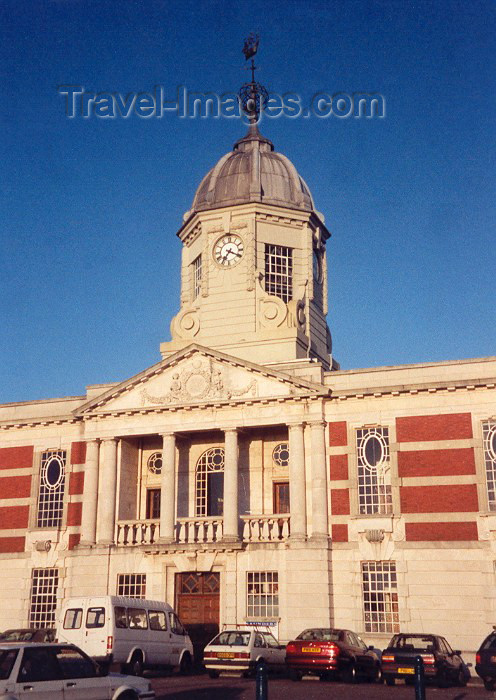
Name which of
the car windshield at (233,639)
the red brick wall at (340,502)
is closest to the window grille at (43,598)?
the red brick wall at (340,502)

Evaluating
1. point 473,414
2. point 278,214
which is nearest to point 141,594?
point 473,414

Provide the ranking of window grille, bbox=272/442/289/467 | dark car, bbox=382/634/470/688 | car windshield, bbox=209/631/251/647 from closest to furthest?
dark car, bbox=382/634/470/688 < car windshield, bbox=209/631/251/647 < window grille, bbox=272/442/289/467

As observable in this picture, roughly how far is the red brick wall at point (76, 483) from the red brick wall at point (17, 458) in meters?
2.29

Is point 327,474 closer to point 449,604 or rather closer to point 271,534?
point 271,534

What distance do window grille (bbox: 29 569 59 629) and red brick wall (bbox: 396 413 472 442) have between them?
15893mm

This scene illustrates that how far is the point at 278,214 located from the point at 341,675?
2316 centimetres

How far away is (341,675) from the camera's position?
23562 millimetres

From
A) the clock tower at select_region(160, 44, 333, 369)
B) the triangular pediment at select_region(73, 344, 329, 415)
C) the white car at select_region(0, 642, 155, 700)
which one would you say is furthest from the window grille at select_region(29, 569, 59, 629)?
the white car at select_region(0, 642, 155, 700)

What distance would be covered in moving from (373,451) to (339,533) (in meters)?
3.43

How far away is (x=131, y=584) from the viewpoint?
1291 inches

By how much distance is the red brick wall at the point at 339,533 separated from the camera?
101ft

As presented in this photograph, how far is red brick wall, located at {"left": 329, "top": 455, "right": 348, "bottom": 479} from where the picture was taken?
31531 millimetres

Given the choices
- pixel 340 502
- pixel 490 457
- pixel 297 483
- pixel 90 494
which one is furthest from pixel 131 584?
pixel 490 457

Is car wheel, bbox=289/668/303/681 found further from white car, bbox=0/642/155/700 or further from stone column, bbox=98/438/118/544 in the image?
stone column, bbox=98/438/118/544
